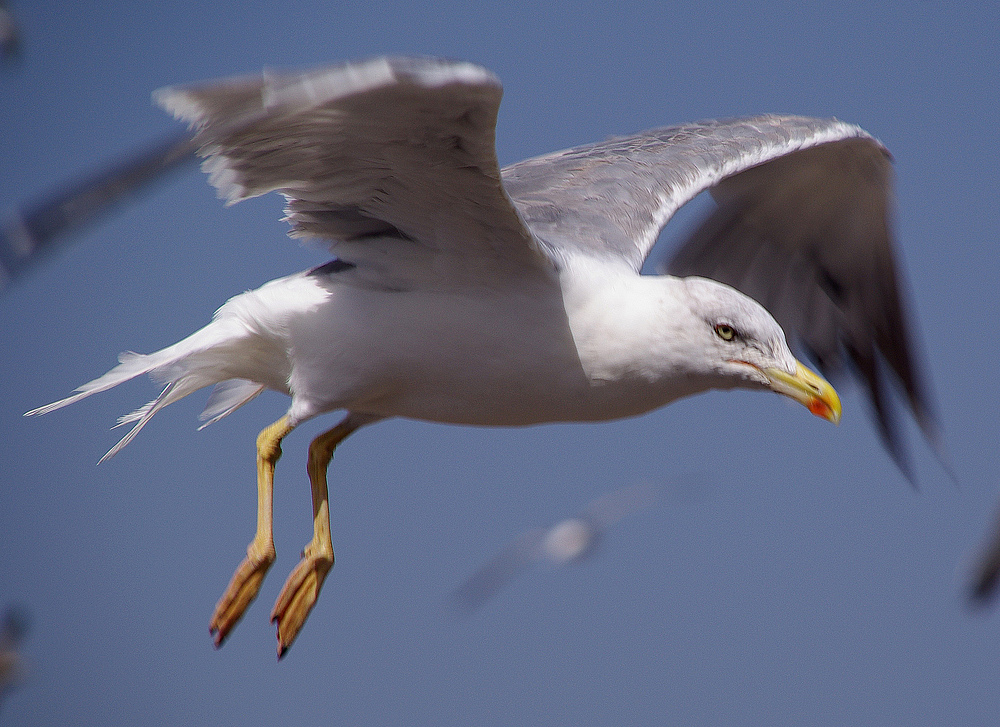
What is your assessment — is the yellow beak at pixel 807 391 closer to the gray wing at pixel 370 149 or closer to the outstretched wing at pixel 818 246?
the gray wing at pixel 370 149

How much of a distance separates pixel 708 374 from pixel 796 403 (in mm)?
364

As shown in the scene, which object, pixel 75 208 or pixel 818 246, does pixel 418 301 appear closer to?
pixel 75 208

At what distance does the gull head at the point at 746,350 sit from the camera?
10.8 ft

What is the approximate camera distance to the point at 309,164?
3053 millimetres

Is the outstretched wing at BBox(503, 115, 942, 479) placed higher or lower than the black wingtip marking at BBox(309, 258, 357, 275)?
lower

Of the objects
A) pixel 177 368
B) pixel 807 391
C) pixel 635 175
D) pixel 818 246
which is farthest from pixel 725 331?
pixel 818 246

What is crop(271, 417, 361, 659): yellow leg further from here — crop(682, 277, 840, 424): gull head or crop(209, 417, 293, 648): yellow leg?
crop(682, 277, 840, 424): gull head

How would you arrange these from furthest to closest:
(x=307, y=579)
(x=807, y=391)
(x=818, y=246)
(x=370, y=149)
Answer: (x=818, y=246) < (x=307, y=579) < (x=807, y=391) < (x=370, y=149)

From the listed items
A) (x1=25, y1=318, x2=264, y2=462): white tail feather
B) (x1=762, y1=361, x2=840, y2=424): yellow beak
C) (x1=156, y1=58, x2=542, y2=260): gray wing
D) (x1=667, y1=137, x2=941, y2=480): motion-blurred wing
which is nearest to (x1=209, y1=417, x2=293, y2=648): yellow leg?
(x1=25, y1=318, x2=264, y2=462): white tail feather

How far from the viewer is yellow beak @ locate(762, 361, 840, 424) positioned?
10.8 feet

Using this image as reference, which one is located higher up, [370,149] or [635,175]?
[370,149]

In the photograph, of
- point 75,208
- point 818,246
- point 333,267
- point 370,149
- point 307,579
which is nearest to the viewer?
point 75,208

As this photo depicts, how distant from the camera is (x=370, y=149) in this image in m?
2.96

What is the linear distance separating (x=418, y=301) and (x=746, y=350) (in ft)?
3.15
